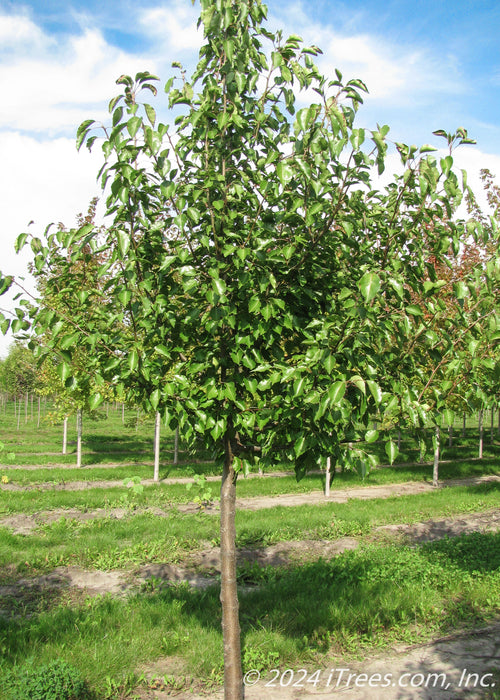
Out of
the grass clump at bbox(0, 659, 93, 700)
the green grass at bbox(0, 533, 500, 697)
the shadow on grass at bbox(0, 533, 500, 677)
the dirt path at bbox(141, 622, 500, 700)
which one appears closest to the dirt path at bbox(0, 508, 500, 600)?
the shadow on grass at bbox(0, 533, 500, 677)

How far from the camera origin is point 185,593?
6.70 m

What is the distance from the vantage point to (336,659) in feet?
17.5

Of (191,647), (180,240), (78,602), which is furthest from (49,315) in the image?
(78,602)

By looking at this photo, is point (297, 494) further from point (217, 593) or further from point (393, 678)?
point (393, 678)

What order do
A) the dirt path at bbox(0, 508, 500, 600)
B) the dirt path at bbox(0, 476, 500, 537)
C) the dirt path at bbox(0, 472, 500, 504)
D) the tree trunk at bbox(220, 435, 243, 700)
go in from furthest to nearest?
the dirt path at bbox(0, 472, 500, 504) < the dirt path at bbox(0, 476, 500, 537) < the dirt path at bbox(0, 508, 500, 600) < the tree trunk at bbox(220, 435, 243, 700)

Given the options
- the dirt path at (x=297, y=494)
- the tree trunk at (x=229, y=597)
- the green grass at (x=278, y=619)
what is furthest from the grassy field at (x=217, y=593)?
the tree trunk at (x=229, y=597)

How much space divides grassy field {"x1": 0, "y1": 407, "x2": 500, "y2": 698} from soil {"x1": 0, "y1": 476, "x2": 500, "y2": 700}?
0.48ft

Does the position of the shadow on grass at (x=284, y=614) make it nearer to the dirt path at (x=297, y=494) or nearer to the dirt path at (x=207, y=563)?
the dirt path at (x=207, y=563)

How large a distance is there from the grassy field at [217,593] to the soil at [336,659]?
0.15m

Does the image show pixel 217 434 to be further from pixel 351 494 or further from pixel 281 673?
pixel 351 494

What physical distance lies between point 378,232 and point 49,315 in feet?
7.13

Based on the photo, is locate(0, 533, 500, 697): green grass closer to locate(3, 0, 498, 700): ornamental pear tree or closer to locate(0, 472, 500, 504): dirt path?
locate(3, 0, 498, 700): ornamental pear tree

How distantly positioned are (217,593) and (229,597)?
3392 mm

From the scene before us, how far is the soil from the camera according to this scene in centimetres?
475
